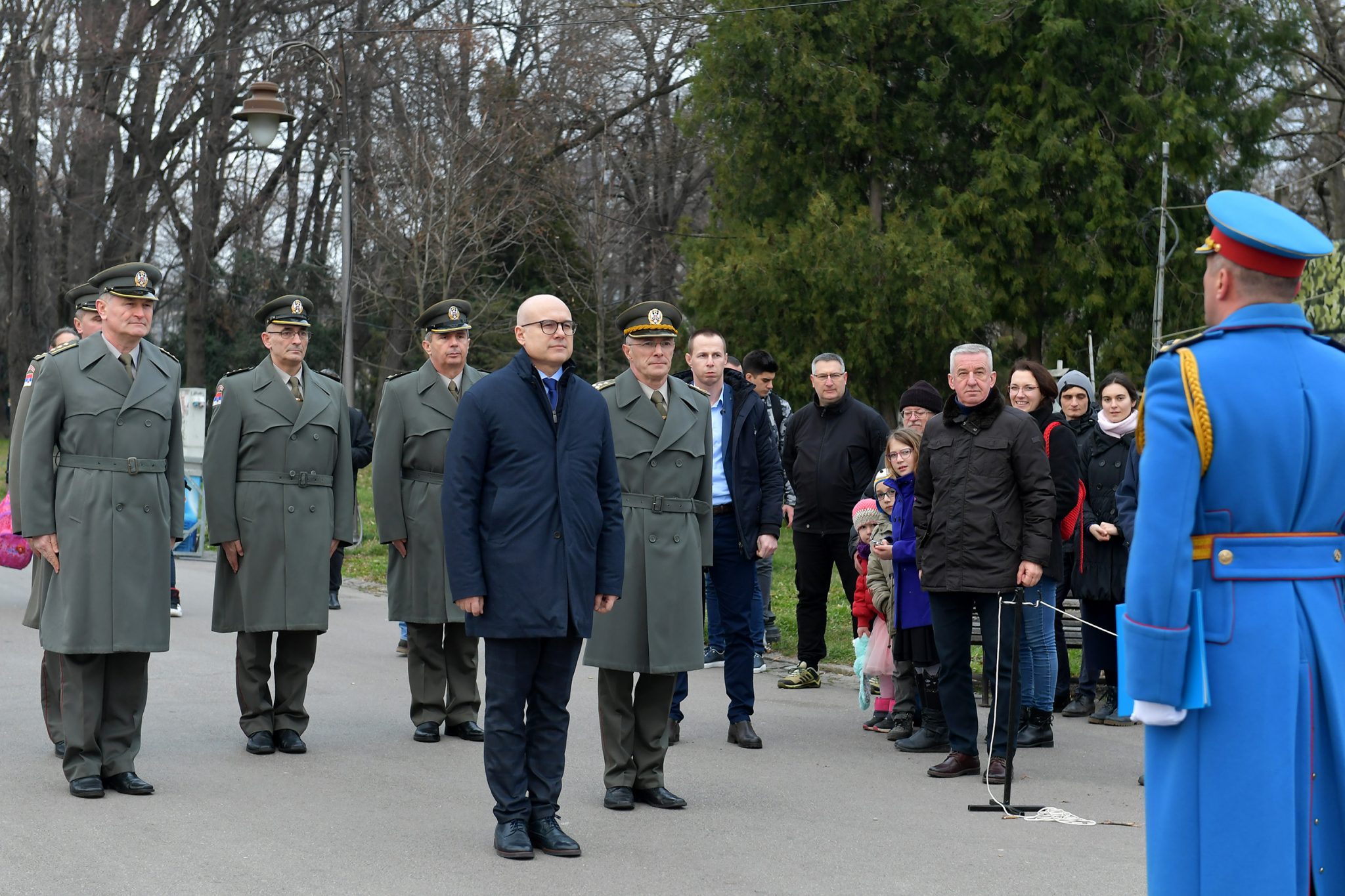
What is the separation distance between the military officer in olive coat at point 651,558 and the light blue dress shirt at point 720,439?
1.21 m

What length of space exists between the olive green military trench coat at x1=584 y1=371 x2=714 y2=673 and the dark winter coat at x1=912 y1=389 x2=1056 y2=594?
1.15 metres

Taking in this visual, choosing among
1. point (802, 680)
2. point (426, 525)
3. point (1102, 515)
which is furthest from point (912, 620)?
point (426, 525)

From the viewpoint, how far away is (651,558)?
6.70 meters

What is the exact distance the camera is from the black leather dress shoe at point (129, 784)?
21.3 ft

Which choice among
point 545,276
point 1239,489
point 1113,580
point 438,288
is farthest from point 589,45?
point 1239,489

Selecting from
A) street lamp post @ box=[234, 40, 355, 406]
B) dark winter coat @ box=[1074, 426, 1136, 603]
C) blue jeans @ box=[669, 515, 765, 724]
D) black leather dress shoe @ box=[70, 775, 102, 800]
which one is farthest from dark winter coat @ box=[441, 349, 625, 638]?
street lamp post @ box=[234, 40, 355, 406]

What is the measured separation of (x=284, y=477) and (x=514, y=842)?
9.42 ft

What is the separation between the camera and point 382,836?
591cm

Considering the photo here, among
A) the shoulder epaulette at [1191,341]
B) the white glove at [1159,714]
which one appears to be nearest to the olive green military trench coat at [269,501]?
the white glove at [1159,714]

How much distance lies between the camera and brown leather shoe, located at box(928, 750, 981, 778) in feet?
23.6

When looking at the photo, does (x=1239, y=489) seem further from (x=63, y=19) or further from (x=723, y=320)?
(x=63, y=19)

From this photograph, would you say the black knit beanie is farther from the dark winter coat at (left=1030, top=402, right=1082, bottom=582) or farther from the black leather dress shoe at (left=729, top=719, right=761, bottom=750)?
the black leather dress shoe at (left=729, top=719, right=761, bottom=750)

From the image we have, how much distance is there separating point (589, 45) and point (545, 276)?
6586 millimetres

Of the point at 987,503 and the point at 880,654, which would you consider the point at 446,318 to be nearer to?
the point at 880,654
